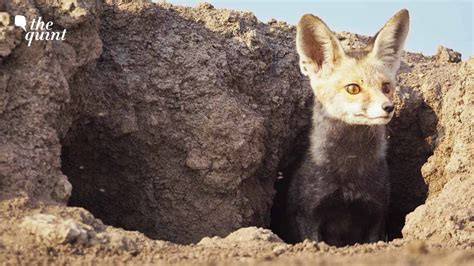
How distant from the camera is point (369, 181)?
291 inches

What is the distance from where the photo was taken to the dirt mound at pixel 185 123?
5832mm

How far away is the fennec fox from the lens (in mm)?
6996

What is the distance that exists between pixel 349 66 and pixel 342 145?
78 cm

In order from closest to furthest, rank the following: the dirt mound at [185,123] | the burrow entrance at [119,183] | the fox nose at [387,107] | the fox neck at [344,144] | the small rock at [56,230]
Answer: the small rock at [56,230]
the dirt mound at [185,123]
the fox nose at [387,107]
the burrow entrance at [119,183]
the fox neck at [344,144]

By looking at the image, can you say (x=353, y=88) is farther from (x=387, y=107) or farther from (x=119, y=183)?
(x=119, y=183)

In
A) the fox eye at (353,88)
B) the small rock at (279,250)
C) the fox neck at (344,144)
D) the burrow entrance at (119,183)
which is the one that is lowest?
the small rock at (279,250)

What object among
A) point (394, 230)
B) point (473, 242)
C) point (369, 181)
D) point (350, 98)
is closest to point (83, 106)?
point (350, 98)

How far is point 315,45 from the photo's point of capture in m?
7.18

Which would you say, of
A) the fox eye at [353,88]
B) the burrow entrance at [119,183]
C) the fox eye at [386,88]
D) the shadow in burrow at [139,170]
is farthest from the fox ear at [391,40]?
the burrow entrance at [119,183]

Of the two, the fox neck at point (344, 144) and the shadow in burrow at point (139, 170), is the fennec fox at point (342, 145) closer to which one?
the fox neck at point (344, 144)

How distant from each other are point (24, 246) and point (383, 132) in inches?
164

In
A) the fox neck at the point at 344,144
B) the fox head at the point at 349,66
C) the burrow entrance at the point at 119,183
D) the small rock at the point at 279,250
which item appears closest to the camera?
the small rock at the point at 279,250

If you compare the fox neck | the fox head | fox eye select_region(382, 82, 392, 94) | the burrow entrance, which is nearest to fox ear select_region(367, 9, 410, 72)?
the fox head

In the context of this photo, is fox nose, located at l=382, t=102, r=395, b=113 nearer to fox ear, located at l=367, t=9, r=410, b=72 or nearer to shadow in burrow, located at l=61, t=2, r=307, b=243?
fox ear, located at l=367, t=9, r=410, b=72
